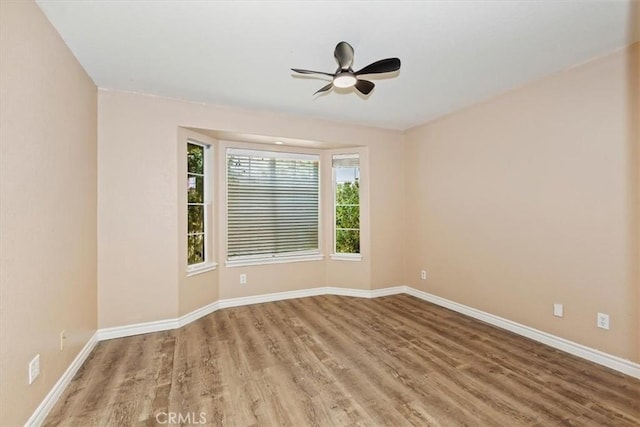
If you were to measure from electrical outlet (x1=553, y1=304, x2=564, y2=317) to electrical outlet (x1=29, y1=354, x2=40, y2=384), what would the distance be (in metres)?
4.11

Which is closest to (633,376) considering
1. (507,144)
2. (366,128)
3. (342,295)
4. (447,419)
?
(447,419)

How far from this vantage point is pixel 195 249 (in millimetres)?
3803

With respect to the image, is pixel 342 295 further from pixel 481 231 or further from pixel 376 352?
pixel 481 231

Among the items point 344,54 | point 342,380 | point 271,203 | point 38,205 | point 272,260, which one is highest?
point 344,54

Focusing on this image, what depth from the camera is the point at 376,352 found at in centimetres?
277

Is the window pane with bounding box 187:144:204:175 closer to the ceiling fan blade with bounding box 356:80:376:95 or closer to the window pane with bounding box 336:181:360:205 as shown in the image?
the window pane with bounding box 336:181:360:205

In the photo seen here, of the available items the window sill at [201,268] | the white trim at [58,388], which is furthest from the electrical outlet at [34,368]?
the window sill at [201,268]

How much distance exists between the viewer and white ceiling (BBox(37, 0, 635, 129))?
1921 mm

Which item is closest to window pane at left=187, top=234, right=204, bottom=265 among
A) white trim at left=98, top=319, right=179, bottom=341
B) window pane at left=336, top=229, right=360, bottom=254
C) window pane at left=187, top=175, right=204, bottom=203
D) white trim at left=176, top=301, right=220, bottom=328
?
window pane at left=187, top=175, right=204, bottom=203

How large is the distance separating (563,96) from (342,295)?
11.7 ft

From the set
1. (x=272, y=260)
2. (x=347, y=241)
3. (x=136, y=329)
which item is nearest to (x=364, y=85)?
(x=347, y=241)

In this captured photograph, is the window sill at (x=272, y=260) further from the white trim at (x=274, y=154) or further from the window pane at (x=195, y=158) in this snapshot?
the white trim at (x=274, y=154)

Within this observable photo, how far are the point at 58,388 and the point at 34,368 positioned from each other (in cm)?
44

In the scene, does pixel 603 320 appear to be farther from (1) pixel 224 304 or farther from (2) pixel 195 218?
(2) pixel 195 218
